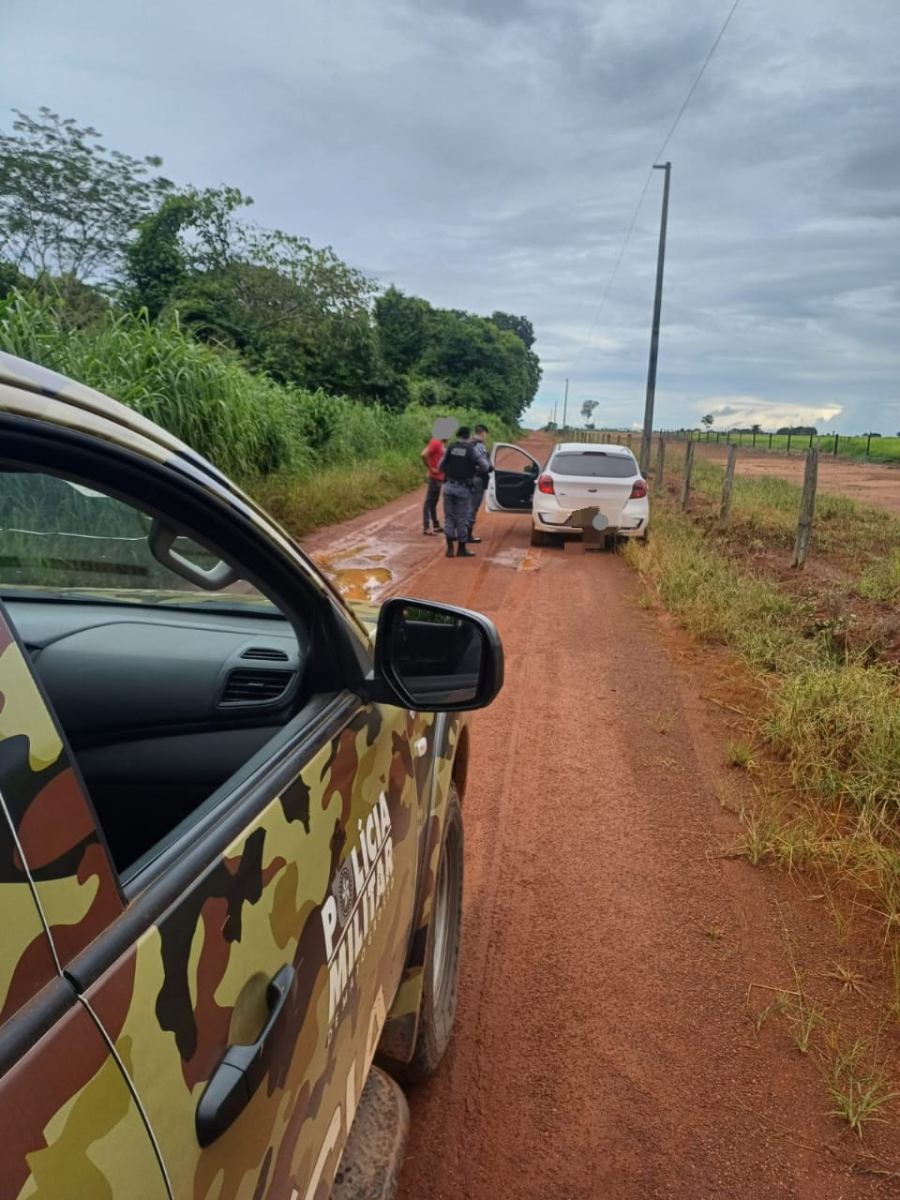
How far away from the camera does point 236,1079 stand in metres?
0.96

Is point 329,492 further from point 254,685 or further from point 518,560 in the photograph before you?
point 254,685

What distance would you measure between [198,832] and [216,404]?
32.5ft

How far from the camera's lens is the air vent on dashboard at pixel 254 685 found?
5.95ft

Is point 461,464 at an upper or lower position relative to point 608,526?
upper

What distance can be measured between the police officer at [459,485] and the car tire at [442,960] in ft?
26.6

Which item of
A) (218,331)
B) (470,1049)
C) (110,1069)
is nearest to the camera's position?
(110,1069)

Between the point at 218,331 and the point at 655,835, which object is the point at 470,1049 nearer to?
the point at 655,835

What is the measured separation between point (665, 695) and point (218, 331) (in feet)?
61.5

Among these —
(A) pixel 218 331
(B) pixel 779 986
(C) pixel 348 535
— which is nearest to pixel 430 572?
(C) pixel 348 535

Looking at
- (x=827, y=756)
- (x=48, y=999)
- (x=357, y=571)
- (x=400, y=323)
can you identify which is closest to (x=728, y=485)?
(x=357, y=571)

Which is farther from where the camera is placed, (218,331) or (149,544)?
(218,331)

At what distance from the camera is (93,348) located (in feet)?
29.3

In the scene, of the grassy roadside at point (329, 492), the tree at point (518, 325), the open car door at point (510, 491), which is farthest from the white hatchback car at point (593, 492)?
the tree at point (518, 325)

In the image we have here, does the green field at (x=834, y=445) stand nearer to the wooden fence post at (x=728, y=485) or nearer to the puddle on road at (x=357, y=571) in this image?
the wooden fence post at (x=728, y=485)
